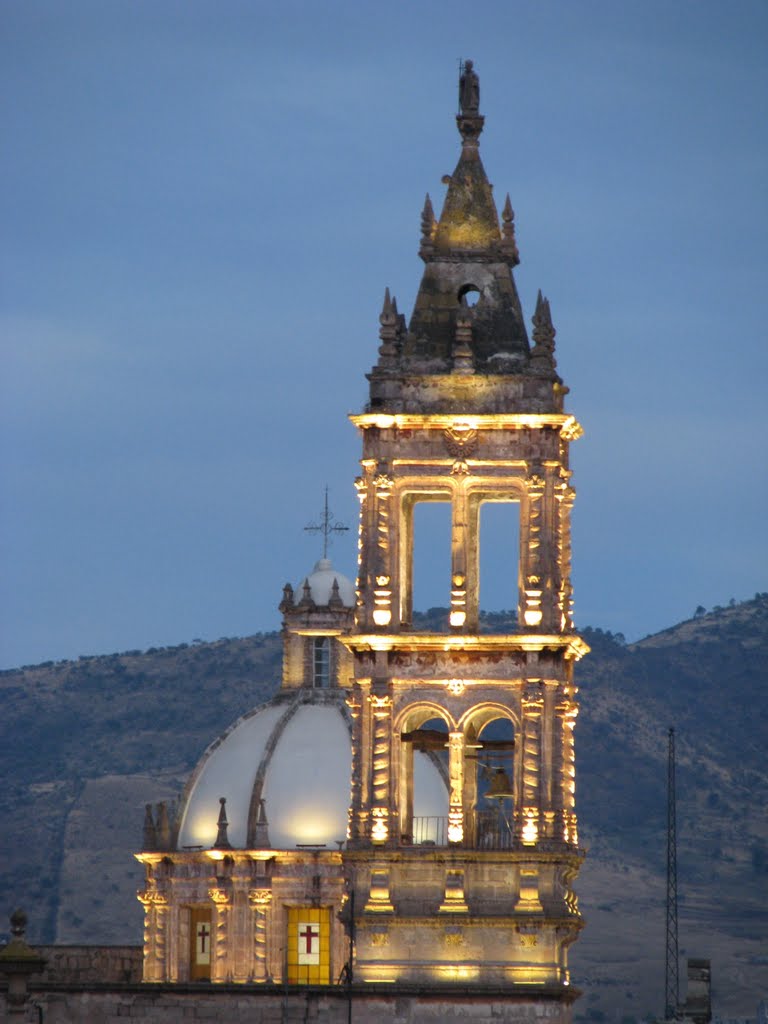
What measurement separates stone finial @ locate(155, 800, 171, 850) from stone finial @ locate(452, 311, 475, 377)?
21.5m

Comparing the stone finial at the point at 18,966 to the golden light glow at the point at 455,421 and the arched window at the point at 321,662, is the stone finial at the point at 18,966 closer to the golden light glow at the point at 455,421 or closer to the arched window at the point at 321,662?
the golden light glow at the point at 455,421

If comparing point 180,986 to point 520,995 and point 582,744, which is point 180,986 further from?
point 582,744

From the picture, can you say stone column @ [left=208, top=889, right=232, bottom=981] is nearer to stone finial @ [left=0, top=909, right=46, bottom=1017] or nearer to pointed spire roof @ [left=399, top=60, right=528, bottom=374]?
pointed spire roof @ [left=399, top=60, right=528, bottom=374]

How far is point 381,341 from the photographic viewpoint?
8169 cm

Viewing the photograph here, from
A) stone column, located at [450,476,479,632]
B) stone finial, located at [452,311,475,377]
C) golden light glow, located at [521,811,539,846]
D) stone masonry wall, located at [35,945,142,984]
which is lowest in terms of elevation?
stone masonry wall, located at [35,945,142,984]

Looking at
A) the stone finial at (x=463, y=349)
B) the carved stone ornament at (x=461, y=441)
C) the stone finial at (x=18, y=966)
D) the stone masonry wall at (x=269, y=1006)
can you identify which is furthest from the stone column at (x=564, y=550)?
the stone finial at (x=18, y=966)

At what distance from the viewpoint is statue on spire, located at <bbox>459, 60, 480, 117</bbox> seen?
84000mm

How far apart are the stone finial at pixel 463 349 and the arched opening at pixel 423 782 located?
8117mm

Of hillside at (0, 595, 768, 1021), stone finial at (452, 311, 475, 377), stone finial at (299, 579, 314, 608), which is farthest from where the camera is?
hillside at (0, 595, 768, 1021)

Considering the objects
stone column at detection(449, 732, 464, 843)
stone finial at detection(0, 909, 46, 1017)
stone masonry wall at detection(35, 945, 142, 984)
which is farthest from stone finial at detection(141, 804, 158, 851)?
stone finial at detection(0, 909, 46, 1017)

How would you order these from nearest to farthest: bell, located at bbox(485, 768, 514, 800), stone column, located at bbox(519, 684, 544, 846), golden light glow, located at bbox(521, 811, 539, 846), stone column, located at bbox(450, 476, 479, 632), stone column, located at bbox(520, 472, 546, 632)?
golden light glow, located at bbox(521, 811, 539, 846)
stone column, located at bbox(519, 684, 544, 846)
stone column, located at bbox(520, 472, 546, 632)
stone column, located at bbox(450, 476, 479, 632)
bell, located at bbox(485, 768, 514, 800)

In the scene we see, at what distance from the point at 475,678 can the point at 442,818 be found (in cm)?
1043

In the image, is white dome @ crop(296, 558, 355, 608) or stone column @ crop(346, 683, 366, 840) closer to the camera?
stone column @ crop(346, 683, 366, 840)

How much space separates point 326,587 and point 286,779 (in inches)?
344
